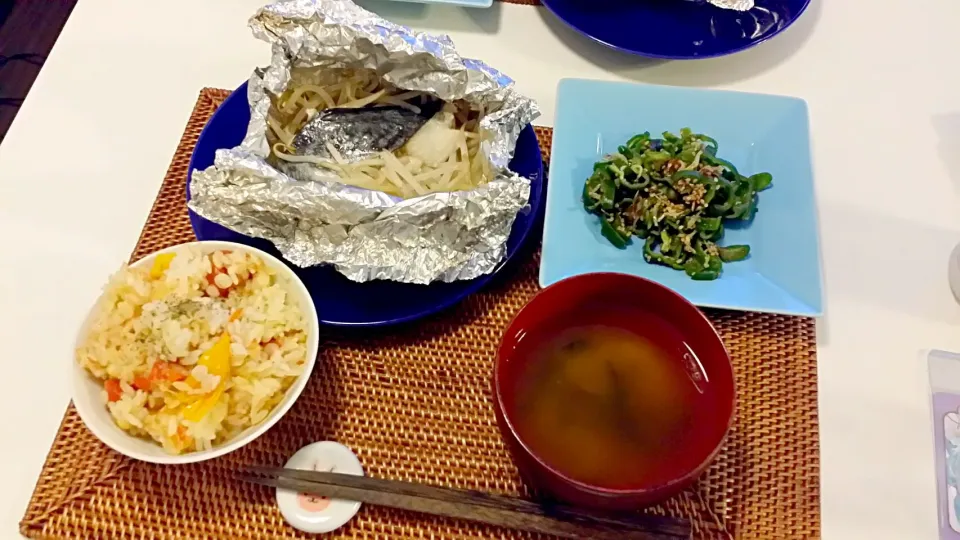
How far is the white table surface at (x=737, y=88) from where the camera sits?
946mm

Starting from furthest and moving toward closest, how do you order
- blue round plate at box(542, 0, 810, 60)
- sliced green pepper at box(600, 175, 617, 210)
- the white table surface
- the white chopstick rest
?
blue round plate at box(542, 0, 810, 60)
sliced green pepper at box(600, 175, 617, 210)
the white table surface
the white chopstick rest

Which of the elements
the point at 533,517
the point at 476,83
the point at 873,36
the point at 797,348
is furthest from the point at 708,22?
the point at 533,517

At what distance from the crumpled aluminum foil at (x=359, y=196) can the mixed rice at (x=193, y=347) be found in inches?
3.5

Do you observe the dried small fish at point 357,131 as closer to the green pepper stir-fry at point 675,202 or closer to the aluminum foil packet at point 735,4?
the green pepper stir-fry at point 675,202

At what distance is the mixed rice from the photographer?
78 centimetres

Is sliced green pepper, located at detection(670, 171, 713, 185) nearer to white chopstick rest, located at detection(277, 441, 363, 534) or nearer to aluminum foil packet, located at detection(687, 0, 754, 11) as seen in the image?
aluminum foil packet, located at detection(687, 0, 754, 11)

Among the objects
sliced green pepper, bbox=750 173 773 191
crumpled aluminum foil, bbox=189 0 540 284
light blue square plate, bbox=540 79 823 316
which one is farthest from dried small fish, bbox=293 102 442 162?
sliced green pepper, bbox=750 173 773 191

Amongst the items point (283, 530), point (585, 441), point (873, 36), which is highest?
point (873, 36)

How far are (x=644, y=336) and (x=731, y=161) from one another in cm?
44

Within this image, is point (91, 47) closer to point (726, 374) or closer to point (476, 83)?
point (476, 83)

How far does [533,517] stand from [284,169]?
1.93 feet

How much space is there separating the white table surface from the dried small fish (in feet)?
0.89

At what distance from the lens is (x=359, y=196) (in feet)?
3.00

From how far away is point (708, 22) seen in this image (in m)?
1.29
